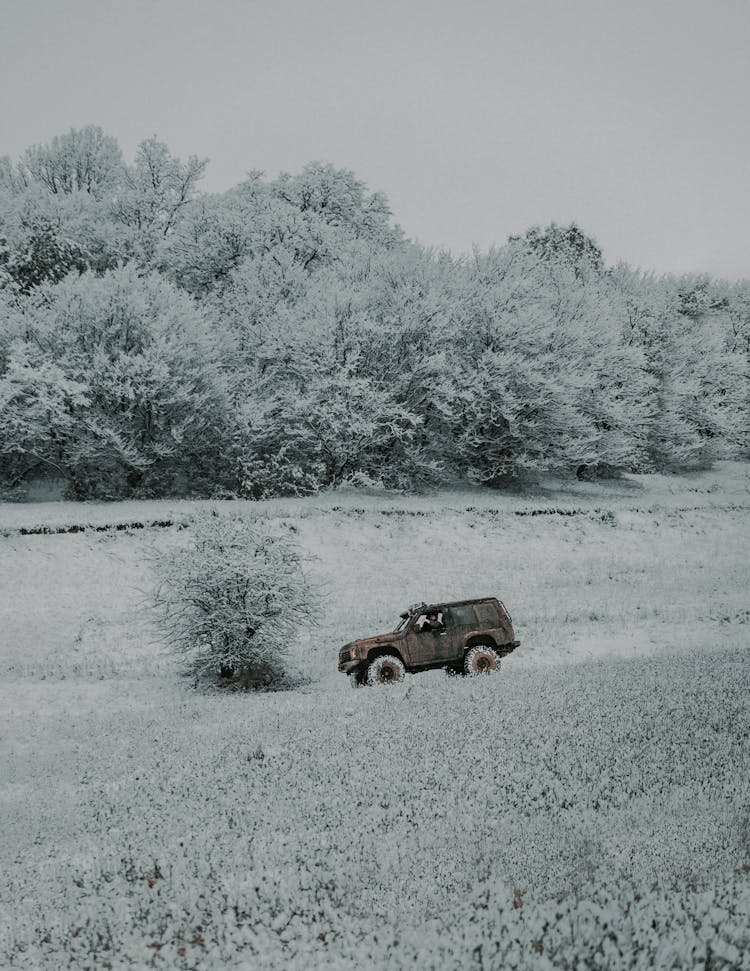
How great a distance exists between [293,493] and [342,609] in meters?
12.0

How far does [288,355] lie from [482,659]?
2370 cm

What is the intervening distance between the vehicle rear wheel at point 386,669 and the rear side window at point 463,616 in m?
1.53

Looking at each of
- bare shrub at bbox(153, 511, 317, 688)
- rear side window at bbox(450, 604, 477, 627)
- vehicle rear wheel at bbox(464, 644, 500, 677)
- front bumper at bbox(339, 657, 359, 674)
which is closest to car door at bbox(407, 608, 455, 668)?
rear side window at bbox(450, 604, 477, 627)

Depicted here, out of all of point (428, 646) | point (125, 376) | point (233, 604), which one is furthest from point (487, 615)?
point (125, 376)

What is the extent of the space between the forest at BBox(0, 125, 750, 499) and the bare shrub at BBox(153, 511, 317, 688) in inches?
→ 581

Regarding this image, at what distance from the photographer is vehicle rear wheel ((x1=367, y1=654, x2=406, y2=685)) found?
51.5ft

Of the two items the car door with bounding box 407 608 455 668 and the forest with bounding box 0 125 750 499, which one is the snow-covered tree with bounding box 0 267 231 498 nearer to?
the forest with bounding box 0 125 750 499

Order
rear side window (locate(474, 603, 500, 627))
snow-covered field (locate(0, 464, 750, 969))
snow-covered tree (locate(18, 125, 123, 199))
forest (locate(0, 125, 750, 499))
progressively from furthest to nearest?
snow-covered tree (locate(18, 125, 123, 199)) → forest (locate(0, 125, 750, 499)) → rear side window (locate(474, 603, 500, 627)) → snow-covered field (locate(0, 464, 750, 969))

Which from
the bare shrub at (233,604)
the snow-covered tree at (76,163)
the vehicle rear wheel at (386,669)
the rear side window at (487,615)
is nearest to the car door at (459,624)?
the rear side window at (487,615)

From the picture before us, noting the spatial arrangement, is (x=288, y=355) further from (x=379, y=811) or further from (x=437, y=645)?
(x=379, y=811)

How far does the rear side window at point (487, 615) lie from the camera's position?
1655 cm

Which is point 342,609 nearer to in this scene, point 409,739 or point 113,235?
point 409,739

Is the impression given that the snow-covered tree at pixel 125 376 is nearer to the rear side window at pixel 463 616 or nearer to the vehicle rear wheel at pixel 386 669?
the vehicle rear wheel at pixel 386 669

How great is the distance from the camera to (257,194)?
51.4 meters
